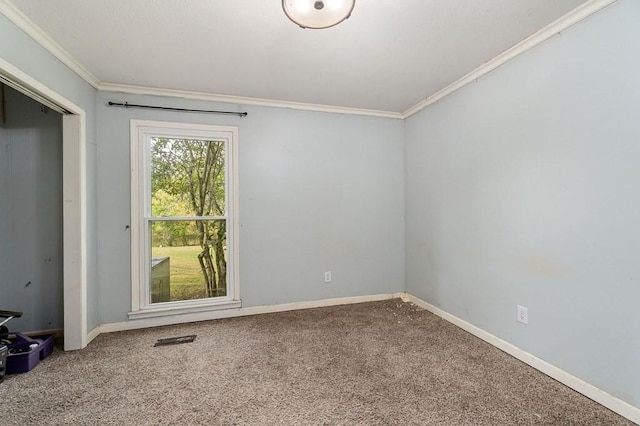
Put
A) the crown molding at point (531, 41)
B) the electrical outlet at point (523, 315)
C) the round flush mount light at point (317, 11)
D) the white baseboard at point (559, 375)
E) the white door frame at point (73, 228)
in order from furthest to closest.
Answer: the white door frame at point (73, 228), the electrical outlet at point (523, 315), the crown molding at point (531, 41), the white baseboard at point (559, 375), the round flush mount light at point (317, 11)

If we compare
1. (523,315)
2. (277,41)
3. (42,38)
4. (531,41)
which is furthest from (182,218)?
(531,41)

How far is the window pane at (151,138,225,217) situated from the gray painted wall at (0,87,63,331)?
0.82 metres

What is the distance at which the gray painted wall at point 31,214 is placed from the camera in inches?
101

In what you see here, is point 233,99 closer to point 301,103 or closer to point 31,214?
point 301,103

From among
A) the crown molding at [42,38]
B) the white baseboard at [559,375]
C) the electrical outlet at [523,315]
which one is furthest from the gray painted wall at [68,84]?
the electrical outlet at [523,315]

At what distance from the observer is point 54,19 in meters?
1.83

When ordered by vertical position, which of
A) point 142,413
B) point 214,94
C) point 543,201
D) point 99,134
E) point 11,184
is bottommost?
point 142,413

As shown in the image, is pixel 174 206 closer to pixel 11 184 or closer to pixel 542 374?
pixel 11 184

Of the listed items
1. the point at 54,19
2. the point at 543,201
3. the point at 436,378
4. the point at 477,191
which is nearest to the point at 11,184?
the point at 54,19

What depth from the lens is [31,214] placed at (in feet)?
8.60

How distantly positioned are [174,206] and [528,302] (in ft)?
10.9

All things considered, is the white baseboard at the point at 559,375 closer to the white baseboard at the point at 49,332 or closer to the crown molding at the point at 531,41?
the crown molding at the point at 531,41

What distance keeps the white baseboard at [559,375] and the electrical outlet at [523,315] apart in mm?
226

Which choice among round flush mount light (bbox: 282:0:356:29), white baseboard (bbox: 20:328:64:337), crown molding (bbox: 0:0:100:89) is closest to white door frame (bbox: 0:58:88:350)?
crown molding (bbox: 0:0:100:89)
